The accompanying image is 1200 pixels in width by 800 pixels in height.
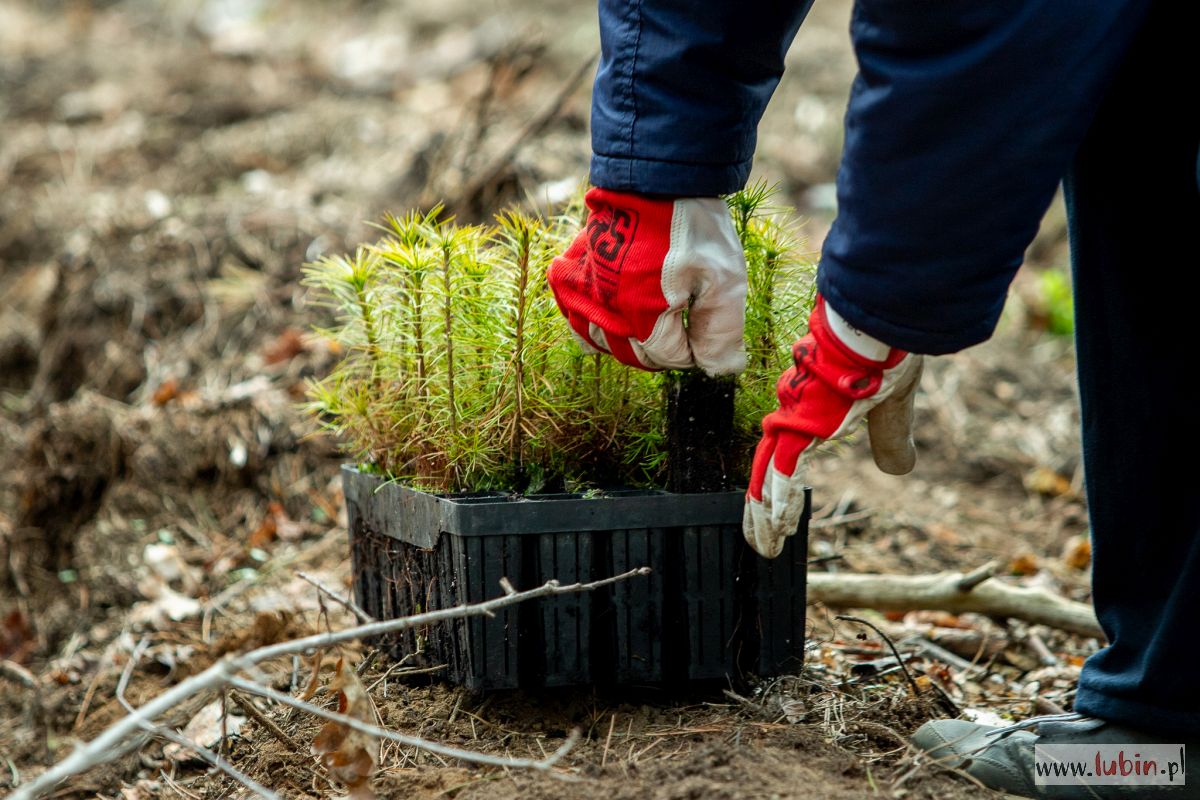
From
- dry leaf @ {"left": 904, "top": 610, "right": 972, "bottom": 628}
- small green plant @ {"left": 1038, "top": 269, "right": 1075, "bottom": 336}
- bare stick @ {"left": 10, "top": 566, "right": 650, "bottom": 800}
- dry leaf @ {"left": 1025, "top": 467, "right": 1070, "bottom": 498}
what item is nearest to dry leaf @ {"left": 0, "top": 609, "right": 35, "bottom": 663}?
bare stick @ {"left": 10, "top": 566, "right": 650, "bottom": 800}

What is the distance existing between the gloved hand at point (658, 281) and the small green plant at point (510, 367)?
0.42 ft

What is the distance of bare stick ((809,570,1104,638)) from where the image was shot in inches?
104

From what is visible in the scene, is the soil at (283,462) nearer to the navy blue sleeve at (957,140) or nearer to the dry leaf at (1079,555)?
the dry leaf at (1079,555)

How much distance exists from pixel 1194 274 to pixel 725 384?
802 millimetres

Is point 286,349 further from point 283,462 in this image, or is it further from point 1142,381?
point 1142,381

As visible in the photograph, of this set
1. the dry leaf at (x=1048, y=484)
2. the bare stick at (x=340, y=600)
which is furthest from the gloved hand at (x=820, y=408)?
the dry leaf at (x=1048, y=484)

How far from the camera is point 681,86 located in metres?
1.71

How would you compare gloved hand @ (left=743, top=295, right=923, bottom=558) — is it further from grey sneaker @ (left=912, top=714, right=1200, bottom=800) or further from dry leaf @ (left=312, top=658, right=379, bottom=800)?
dry leaf @ (left=312, top=658, right=379, bottom=800)

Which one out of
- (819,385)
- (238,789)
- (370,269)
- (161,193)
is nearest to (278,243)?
(161,193)

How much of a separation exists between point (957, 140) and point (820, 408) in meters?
0.46

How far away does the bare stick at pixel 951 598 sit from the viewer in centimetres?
263

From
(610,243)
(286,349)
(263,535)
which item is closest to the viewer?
(610,243)

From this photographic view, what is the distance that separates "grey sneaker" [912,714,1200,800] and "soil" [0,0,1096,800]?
0.09 m

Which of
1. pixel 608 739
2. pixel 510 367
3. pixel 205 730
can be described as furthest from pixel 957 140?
pixel 205 730
